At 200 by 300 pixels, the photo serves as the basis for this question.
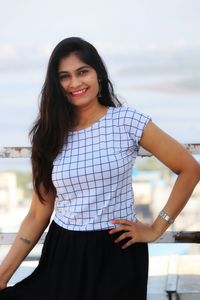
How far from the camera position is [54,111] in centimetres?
217

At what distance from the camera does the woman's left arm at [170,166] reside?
2.06 meters

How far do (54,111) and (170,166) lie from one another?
1.40 feet

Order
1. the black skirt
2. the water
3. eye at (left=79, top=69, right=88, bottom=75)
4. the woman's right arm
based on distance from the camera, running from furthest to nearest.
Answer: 1. the water
2. the woman's right arm
3. eye at (left=79, top=69, right=88, bottom=75)
4. the black skirt

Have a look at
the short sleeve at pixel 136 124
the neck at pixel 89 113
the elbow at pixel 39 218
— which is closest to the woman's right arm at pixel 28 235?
the elbow at pixel 39 218

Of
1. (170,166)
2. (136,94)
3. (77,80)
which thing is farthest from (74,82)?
(136,94)

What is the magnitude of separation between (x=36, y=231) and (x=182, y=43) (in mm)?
2071

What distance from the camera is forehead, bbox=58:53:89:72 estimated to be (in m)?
2.10

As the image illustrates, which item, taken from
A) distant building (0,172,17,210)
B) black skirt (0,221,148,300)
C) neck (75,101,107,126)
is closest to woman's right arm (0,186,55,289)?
black skirt (0,221,148,300)

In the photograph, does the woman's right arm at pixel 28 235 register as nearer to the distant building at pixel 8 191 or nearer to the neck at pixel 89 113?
the neck at pixel 89 113

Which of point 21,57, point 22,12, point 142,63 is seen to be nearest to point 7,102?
point 21,57

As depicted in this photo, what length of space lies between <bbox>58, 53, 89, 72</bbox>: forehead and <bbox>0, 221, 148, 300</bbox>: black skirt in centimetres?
52

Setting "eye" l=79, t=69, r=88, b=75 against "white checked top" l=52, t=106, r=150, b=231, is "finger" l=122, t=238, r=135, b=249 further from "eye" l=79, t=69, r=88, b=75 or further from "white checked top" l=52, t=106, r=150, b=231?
"eye" l=79, t=69, r=88, b=75

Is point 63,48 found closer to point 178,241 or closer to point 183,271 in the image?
point 178,241

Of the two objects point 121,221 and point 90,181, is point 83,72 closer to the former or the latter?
point 90,181
